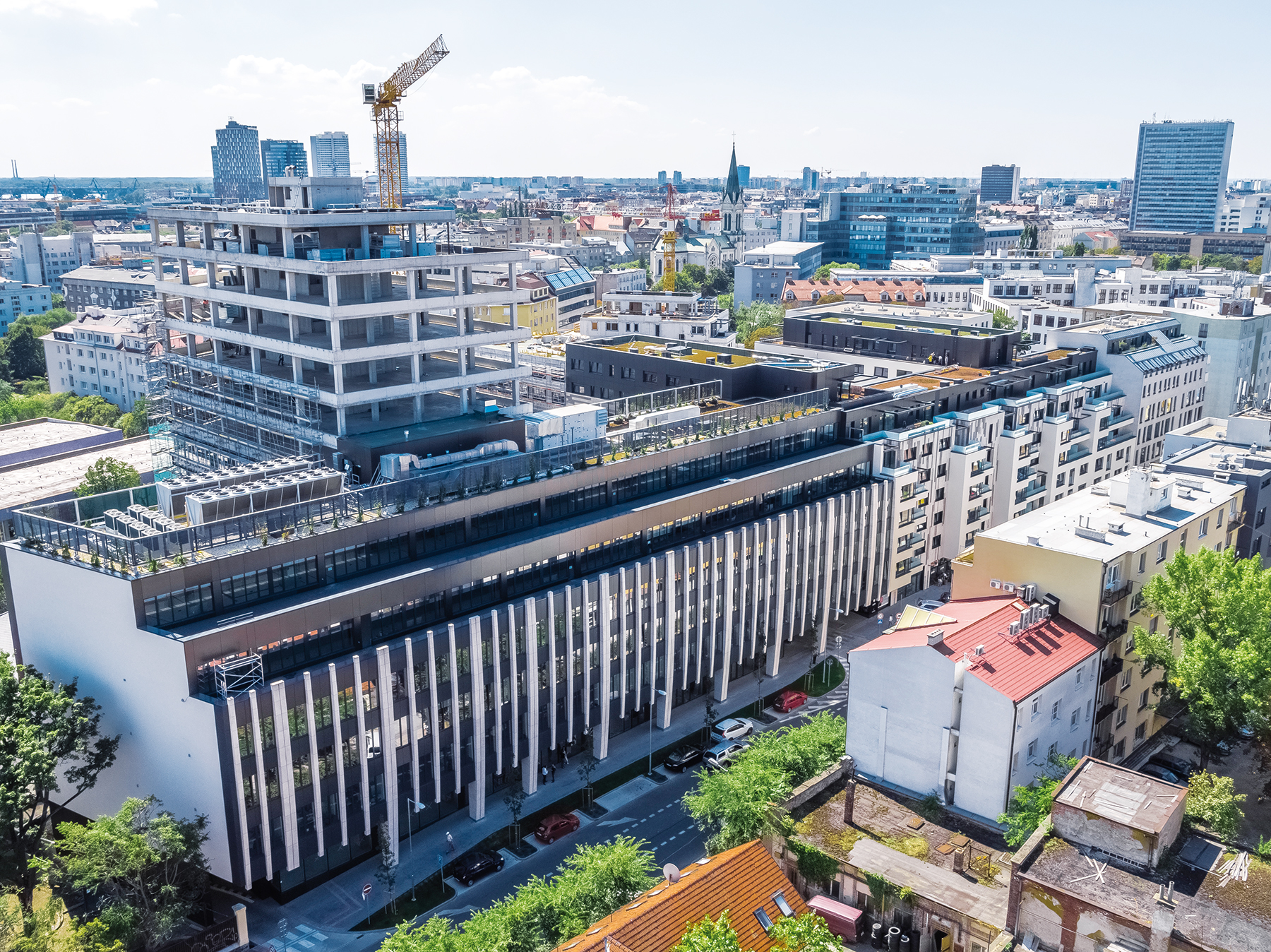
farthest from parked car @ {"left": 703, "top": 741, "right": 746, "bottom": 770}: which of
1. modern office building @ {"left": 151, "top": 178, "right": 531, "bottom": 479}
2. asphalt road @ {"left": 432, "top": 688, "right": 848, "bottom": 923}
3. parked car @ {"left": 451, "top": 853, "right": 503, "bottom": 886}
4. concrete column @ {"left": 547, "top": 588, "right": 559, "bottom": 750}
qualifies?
modern office building @ {"left": 151, "top": 178, "right": 531, "bottom": 479}

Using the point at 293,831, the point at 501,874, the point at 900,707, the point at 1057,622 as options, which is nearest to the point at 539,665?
the point at 501,874

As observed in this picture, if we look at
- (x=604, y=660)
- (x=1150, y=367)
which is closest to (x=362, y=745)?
(x=604, y=660)

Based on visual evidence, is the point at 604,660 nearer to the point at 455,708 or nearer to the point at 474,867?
the point at 455,708

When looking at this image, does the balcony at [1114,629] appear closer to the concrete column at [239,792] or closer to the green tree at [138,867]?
the concrete column at [239,792]

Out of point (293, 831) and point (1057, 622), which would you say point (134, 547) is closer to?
point (293, 831)

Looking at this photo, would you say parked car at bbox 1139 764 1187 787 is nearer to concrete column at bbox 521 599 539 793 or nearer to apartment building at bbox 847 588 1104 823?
apartment building at bbox 847 588 1104 823

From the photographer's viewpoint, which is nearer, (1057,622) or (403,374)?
(1057,622)

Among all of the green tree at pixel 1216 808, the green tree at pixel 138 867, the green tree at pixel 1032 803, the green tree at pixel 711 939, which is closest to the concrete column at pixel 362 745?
the green tree at pixel 138 867
